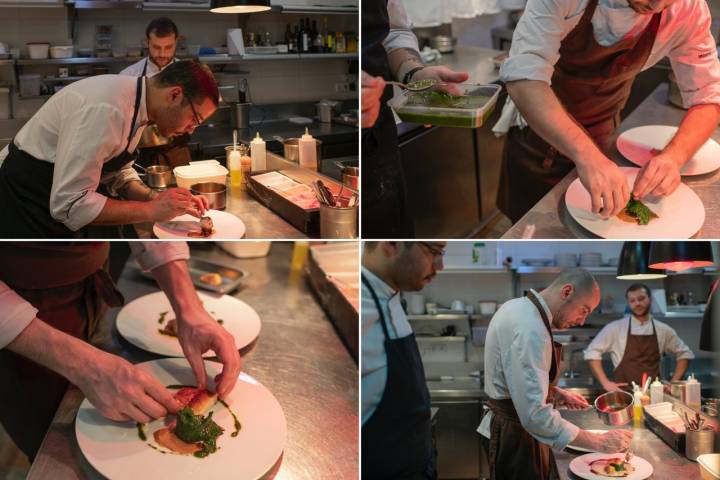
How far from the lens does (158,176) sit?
Result: 1.49 metres

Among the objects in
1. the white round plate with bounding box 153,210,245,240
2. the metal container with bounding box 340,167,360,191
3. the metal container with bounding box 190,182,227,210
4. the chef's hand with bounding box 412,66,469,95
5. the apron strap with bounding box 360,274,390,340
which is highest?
the chef's hand with bounding box 412,66,469,95

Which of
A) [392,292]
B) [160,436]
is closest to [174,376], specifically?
[160,436]

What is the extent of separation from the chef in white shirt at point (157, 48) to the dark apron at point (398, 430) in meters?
0.65

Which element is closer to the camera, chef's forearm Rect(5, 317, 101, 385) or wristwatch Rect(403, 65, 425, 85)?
wristwatch Rect(403, 65, 425, 85)

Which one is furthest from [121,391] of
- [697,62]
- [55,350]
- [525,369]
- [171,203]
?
[697,62]

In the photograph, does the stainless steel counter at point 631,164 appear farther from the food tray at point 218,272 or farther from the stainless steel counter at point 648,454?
the food tray at point 218,272

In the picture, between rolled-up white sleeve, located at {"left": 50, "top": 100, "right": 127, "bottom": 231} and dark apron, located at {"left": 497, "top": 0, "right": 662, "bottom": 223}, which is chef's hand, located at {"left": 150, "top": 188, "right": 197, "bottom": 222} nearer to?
rolled-up white sleeve, located at {"left": 50, "top": 100, "right": 127, "bottom": 231}

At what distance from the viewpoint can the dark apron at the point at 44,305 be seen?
5.45 feet

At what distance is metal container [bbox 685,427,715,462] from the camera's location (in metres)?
1.62

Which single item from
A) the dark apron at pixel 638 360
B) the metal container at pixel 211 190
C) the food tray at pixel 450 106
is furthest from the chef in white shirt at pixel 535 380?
the metal container at pixel 211 190

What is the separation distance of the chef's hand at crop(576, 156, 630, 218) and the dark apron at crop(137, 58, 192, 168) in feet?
2.70

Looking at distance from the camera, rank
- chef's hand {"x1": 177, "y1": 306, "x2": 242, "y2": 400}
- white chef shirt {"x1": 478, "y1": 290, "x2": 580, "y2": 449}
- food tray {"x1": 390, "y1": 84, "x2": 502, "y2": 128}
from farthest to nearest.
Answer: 1. chef's hand {"x1": 177, "y1": 306, "x2": 242, "y2": 400}
2. white chef shirt {"x1": 478, "y1": 290, "x2": 580, "y2": 449}
3. food tray {"x1": 390, "y1": 84, "x2": 502, "y2": 128}

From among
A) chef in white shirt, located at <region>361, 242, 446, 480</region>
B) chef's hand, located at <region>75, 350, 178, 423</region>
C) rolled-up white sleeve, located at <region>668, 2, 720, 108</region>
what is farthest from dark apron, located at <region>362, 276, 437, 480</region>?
rolled-up white sleeve, located at <region>668, 2, 720, 108</region>

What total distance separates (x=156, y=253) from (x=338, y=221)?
0.52m
